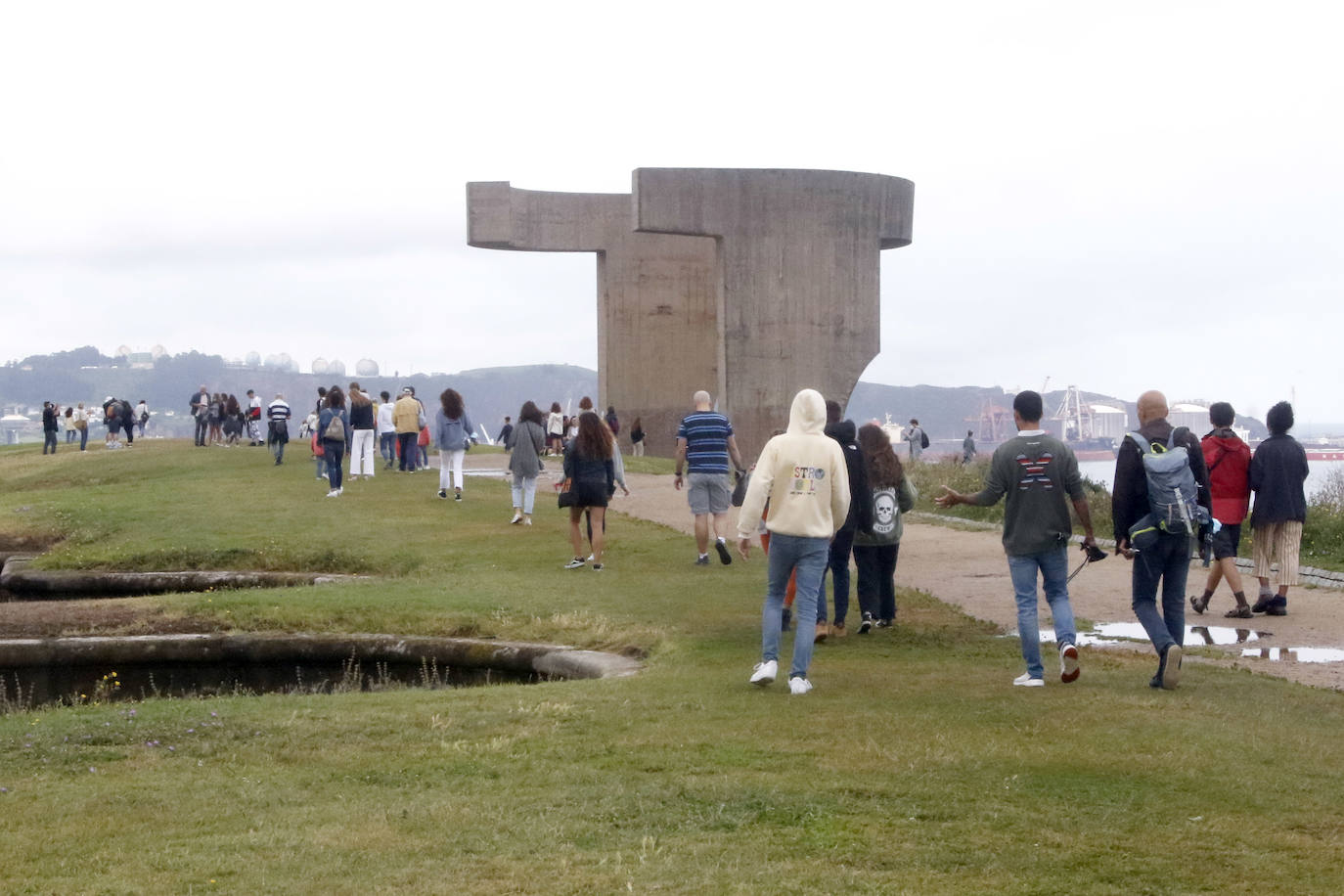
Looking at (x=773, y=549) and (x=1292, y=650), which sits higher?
(x=773, y=549)

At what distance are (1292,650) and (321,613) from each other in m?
7.89

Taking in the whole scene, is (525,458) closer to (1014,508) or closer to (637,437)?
(1014,508)

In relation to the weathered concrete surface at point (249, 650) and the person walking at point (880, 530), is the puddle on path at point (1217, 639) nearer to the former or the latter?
the person walking at point (880, 530)

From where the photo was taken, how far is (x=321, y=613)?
13.7m

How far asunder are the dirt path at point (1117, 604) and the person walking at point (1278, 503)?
0.33 metres

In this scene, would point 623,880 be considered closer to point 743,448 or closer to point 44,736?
point 44,736

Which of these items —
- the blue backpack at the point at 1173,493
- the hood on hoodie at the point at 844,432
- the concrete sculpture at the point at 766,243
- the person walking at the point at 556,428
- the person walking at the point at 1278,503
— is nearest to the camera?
the blue backpack at the point at 1173,493

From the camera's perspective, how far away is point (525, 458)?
64.6 feet

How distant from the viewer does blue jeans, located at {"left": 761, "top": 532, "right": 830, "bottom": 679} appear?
9.29 m

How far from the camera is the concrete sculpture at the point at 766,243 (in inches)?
1506

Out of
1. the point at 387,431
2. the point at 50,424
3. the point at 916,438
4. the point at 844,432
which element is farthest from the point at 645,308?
the point at 844,432

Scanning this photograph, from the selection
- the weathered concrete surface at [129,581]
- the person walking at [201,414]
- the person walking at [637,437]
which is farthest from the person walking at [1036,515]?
the person walking at [637,437]

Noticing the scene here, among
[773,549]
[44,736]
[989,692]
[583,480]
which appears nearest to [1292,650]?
[989,692]

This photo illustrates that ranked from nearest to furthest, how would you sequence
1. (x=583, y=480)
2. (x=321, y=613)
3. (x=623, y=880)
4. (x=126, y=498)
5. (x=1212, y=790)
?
(x=623, y=880) < (x=1212, y=790) < (x=321, y=613) < (x=583, y=480) < (x=126, y=498)
